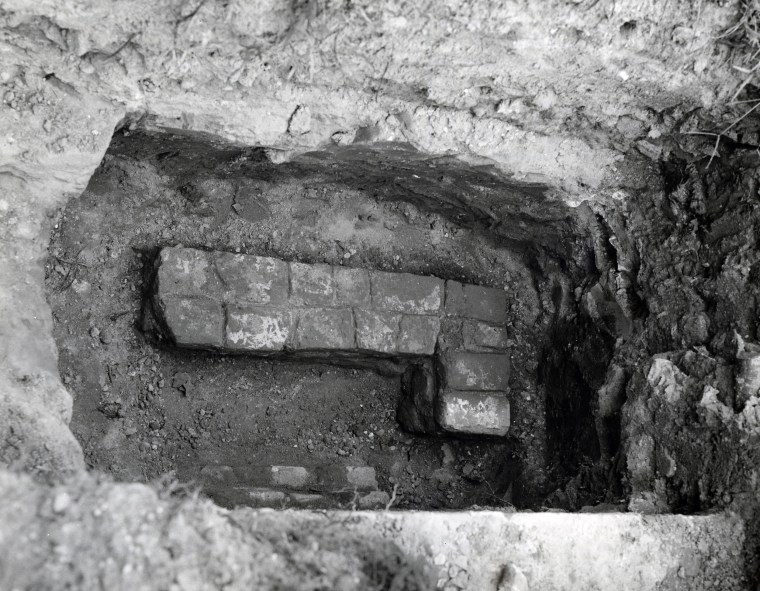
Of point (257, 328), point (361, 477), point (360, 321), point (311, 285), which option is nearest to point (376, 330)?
point (360, 321)

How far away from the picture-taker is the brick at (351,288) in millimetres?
3430

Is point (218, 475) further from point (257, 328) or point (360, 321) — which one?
point (360, 321)

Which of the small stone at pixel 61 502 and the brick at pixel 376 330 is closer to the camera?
the small stone at pixel 61 502

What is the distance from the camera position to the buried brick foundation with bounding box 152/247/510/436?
3.16 meters

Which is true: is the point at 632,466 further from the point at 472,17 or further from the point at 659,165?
the point at 472,17

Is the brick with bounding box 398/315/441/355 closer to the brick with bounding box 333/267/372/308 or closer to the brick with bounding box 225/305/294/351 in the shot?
the brick with bounding box 333/267/372/308

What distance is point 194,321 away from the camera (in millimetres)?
3119

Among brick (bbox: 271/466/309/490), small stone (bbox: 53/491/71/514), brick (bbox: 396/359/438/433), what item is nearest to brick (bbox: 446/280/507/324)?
brick (bbox: 396/359/438/433)

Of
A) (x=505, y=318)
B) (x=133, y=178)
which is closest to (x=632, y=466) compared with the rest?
(x=505, y=318)

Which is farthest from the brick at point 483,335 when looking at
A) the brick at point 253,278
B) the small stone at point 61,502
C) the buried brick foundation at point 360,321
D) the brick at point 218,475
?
the small stone at point 61,502

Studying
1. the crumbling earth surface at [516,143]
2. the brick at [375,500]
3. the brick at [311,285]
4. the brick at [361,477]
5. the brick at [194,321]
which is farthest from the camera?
the brick at [361,477]

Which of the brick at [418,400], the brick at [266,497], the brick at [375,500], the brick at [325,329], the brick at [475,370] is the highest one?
the brick at [325,329]

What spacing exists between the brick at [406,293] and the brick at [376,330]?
0.17 ft

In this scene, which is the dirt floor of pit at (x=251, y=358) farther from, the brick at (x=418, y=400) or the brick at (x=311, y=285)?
the brick at (x=311, y=285)
